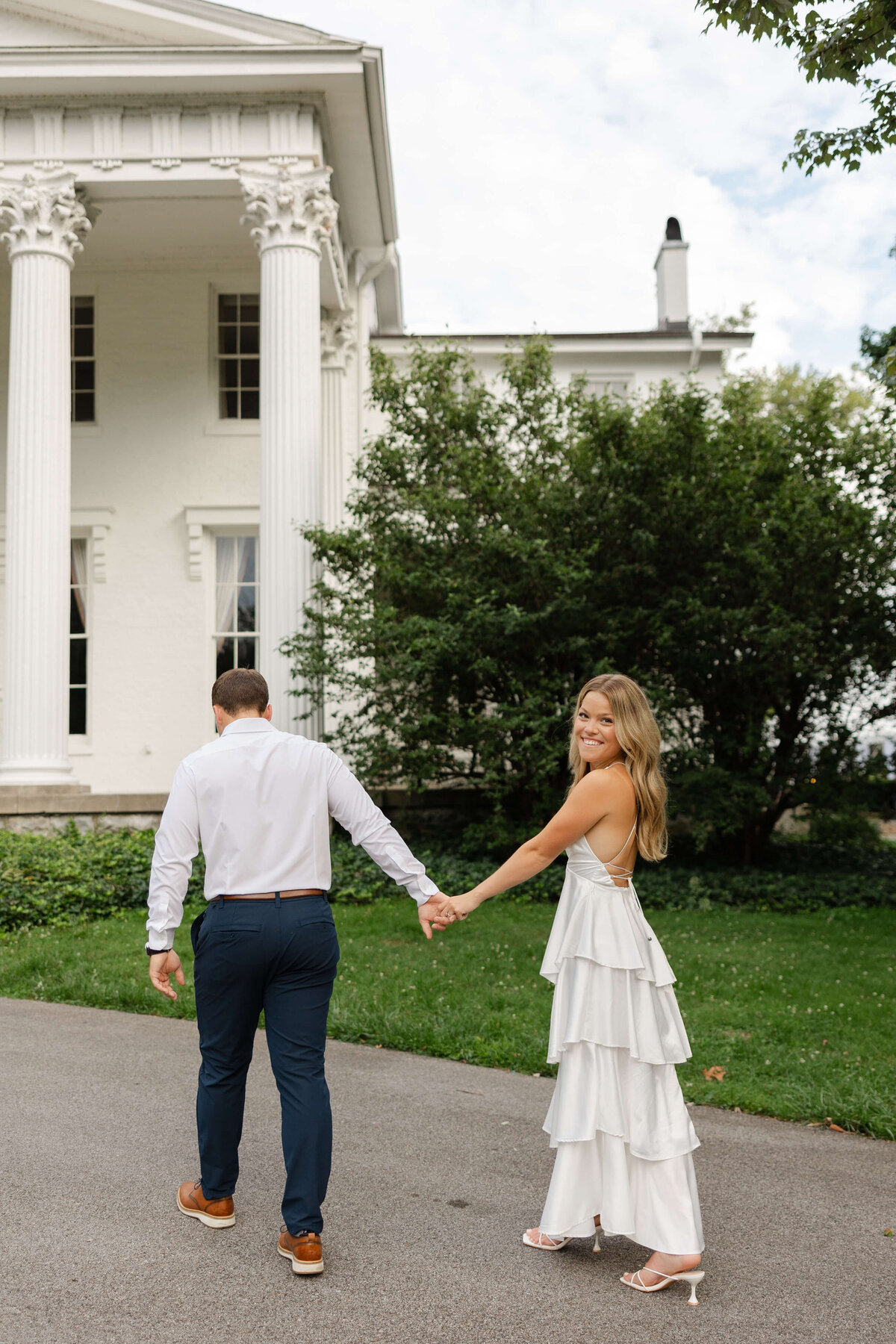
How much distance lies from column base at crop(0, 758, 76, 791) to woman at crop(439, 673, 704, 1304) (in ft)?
32.6

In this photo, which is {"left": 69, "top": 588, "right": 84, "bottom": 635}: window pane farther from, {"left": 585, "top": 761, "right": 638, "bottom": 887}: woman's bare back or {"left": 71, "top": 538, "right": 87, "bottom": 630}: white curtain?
{"left": 585, "top": 761, "right": 638, "bottom": 887}: woman's bare back

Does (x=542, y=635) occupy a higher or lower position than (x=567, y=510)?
lower

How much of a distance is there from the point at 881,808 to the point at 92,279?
13.1 m

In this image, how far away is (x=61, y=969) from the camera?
26.6 feet

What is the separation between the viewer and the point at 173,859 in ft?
13.0

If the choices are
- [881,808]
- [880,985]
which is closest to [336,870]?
[880,985]

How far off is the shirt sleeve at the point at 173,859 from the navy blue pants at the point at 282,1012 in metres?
0.12

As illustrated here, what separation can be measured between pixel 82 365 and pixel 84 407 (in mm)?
633

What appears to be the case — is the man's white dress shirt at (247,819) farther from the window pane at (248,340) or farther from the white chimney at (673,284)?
the white chimney at (673,284)

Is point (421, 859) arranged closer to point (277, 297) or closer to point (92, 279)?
point (277, 297)

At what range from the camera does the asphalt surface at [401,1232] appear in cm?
337

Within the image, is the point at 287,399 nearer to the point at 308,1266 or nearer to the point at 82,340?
the point at 82,340

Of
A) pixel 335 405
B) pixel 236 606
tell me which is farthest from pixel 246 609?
pixel 335 405

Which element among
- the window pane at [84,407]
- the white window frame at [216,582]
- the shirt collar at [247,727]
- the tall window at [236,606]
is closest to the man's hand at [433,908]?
the shirt collar at [247,727]
